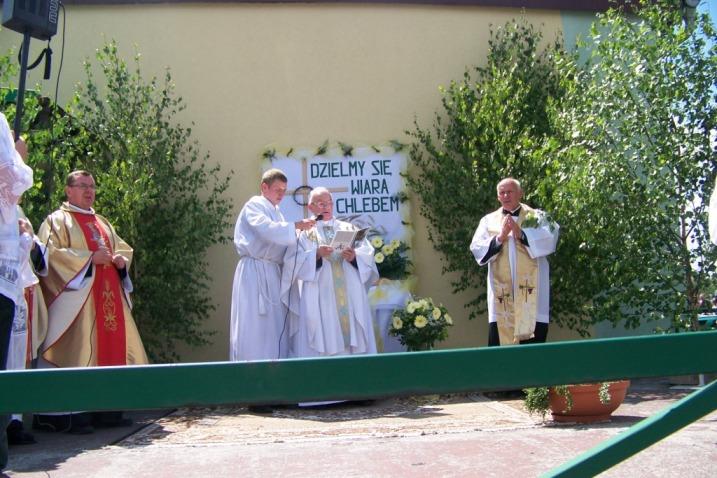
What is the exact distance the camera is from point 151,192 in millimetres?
8219

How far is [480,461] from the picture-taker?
189 inches

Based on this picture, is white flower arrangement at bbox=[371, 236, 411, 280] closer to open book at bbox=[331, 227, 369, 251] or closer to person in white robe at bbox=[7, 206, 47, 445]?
open book at bbox=[331, 227, 369, 251]

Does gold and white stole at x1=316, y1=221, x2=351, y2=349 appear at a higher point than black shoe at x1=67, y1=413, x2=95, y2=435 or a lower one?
higher

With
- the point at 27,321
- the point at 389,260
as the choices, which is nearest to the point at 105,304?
the point at 27,321

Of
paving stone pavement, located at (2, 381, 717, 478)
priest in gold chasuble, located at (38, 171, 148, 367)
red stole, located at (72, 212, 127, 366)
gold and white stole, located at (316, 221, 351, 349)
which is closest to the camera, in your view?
paving stone pavement, located at (2, 381, 717, 478)

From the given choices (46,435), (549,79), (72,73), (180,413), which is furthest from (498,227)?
(72,73)

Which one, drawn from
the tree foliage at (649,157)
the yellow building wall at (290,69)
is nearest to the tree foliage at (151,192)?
the yellow building wall at (290,69)

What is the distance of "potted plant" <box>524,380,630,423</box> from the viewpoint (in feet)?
19.0

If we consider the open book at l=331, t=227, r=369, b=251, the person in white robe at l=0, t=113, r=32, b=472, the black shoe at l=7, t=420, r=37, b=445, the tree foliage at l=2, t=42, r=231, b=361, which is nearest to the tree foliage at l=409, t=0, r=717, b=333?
the open book at l=331, t=227, r=369, b=251

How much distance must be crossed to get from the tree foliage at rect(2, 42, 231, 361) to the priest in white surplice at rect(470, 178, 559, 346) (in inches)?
115

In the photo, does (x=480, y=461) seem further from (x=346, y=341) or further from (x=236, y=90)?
(x=236, y=90)

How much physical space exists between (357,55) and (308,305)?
342 centimetres

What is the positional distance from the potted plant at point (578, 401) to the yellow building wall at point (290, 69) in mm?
3676

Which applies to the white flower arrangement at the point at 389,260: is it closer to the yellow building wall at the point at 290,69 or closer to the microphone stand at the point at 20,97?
the yellow building wall at the point at 290,69
